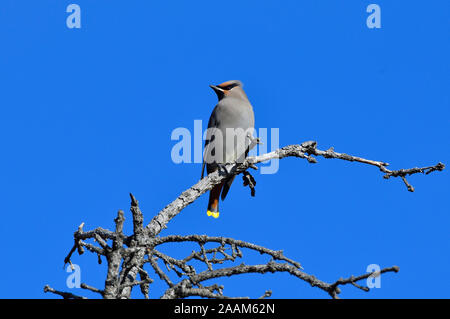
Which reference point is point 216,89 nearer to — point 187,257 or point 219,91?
point 219,91

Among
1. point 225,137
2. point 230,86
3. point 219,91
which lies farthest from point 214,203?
point 230,86

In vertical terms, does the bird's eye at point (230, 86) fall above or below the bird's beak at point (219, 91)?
above

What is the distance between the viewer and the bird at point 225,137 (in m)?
6.39

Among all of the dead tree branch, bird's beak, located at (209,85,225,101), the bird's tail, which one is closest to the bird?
the bird's tail

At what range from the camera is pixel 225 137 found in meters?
6.50

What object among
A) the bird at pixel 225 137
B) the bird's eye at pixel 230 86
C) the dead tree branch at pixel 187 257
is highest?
the bird's eye at pixel 230 86

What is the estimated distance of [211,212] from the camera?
651 cm

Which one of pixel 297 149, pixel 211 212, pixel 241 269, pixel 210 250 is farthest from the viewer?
pixel 211 212

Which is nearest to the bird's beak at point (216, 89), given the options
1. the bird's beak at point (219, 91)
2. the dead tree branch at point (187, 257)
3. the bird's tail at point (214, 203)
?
the bird's beak at point (219, 91)

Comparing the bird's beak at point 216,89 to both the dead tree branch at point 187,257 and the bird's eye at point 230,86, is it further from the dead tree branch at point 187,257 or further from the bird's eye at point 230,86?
the dead tree branch at point 187,257

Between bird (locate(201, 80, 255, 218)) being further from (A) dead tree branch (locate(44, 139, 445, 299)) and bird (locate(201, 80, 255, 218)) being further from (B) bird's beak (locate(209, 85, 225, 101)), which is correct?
(A) dead tree branch (locate(44, 139, 445, 299))
